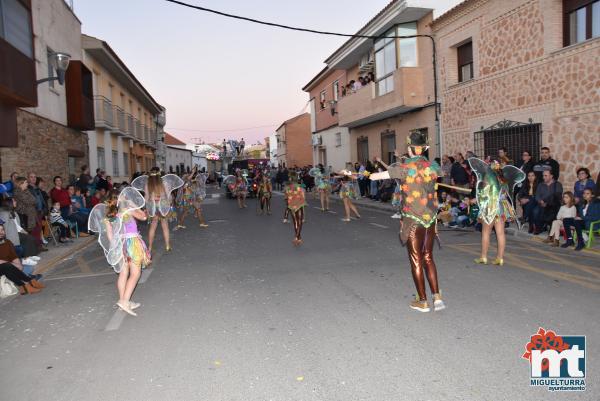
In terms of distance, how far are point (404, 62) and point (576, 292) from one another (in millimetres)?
15501

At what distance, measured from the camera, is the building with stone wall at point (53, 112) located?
13695 millimetres

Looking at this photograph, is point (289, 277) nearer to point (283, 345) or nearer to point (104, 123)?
point (283, 345)

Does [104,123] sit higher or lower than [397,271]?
higher

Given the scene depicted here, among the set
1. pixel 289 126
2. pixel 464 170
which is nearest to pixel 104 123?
pixel 464 170

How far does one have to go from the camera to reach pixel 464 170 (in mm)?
13648

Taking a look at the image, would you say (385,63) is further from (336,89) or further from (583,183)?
(583,183)

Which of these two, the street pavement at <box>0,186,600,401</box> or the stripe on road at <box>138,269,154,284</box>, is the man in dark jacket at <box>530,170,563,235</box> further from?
the stripe on road at <box>138,269,154,284</box>

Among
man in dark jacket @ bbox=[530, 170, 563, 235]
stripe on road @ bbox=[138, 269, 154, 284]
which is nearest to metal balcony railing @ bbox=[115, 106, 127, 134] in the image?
stripe on road @ bbox=[138, 269, 154, 284]

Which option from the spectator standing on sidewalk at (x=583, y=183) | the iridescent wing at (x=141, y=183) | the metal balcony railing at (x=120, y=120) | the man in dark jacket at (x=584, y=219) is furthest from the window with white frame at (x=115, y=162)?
the man in dark jacket at (x=584, y=219)

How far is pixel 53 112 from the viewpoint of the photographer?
1652cm

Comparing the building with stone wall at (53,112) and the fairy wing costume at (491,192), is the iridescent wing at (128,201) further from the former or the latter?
the building with stone wall at (53,112)

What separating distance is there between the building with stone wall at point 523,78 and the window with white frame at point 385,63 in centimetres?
233

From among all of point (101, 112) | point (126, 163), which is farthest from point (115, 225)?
point (126, 163)

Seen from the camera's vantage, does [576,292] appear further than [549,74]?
No
